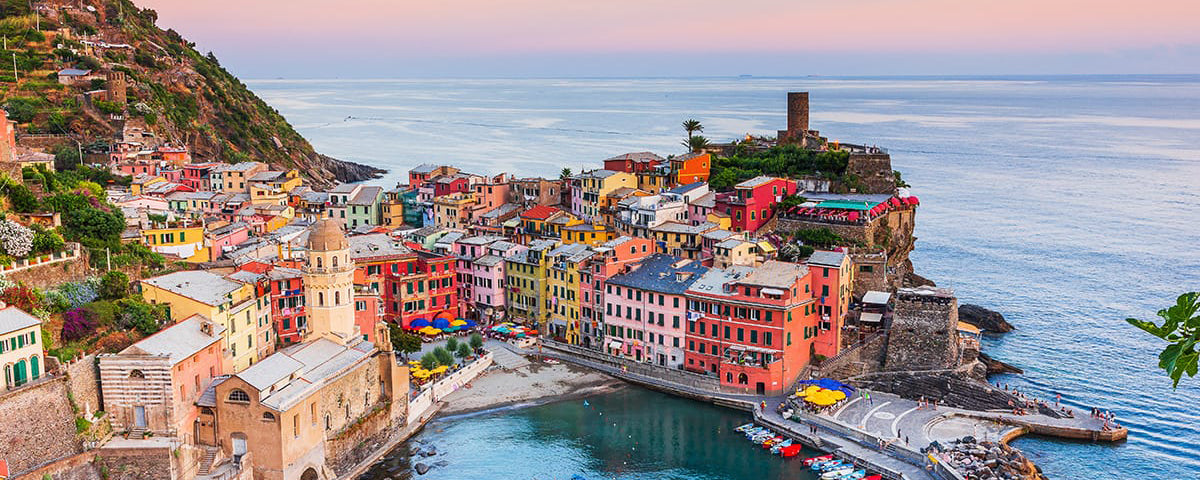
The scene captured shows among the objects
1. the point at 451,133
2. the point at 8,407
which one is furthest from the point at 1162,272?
the point at 451,133

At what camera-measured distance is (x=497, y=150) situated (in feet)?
521

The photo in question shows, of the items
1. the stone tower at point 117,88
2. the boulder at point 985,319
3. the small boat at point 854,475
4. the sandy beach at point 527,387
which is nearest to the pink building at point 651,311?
the sandy beach at point 527,387

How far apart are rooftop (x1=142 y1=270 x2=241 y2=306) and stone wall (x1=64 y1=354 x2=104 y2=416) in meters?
5.65

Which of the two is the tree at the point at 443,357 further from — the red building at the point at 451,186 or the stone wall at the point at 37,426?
the red building at the point at 451,186

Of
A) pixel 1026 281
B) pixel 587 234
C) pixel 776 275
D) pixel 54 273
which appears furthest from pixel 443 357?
pixel 1026 281

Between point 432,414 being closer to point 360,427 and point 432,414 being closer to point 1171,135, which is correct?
point 360,427

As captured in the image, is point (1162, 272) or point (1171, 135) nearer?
point (1162, 272)

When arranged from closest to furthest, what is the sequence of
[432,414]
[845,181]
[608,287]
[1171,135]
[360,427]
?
[360,427], [432,414], [608,287], [845,181], [1171,135]

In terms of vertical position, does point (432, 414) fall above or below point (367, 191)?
below

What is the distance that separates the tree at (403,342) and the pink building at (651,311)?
10528 mm

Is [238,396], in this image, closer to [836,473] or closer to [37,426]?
[37,426]

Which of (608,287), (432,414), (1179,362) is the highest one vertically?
(1179,362)

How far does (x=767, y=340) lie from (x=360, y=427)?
19990 mm

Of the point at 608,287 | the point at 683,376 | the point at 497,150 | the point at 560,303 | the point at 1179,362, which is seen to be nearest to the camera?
the point at 1179,362
